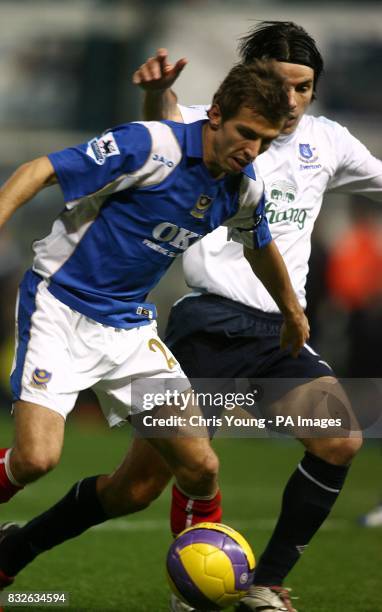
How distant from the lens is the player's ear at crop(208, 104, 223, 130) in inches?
172

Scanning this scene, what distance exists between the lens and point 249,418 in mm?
5430

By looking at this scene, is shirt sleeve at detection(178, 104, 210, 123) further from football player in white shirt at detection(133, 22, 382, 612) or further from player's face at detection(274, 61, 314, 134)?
player's face at detection(274, 61, 314, 134)

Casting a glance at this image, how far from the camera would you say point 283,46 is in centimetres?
505

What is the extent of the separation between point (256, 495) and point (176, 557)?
13.6 feet

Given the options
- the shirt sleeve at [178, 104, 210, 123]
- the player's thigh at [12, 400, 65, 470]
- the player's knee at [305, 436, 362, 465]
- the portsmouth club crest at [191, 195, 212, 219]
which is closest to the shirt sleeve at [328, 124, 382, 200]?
the shirt sleeve at [178, 104, 210, 123]

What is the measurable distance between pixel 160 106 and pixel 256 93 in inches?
41.7

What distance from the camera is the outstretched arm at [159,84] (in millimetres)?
4965

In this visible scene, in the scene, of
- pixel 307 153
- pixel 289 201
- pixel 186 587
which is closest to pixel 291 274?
pixel 289 201

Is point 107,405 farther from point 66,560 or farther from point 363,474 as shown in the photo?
point 363,474

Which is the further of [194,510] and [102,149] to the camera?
[194,510]

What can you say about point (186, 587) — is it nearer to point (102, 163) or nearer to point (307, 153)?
point (102, 163)

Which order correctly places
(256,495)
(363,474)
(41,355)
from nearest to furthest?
(41,355) < (256,495) < (363,474)

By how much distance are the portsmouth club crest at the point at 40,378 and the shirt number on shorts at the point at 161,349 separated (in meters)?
0.47

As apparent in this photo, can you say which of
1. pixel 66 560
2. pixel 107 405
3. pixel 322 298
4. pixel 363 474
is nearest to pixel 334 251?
pixel 322 298
